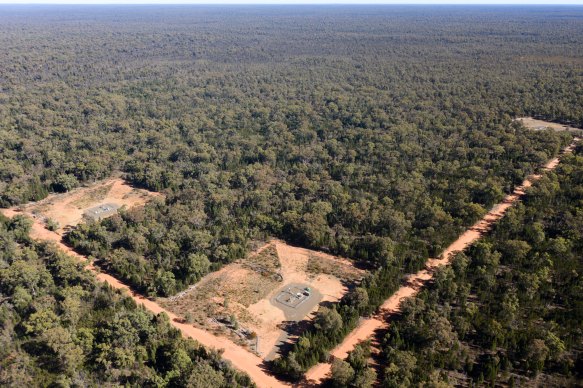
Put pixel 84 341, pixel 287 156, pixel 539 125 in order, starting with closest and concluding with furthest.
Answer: pixel 84 341 → pixel 287 156 → pixel 539 125

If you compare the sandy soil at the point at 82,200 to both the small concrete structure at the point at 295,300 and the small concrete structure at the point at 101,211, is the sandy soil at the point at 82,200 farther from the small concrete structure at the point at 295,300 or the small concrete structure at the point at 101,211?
the small concrete structure at the point at 295,300

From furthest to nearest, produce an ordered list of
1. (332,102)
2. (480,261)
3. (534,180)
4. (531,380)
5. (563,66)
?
(563,66) → (332,102) → (534,180) → (480,261) → (531,380)

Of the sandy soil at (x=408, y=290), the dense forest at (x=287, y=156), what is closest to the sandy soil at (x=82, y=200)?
the dense forest at (x=287, y=156)

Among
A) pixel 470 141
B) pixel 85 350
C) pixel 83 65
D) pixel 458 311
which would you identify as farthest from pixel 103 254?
pixel 83 65

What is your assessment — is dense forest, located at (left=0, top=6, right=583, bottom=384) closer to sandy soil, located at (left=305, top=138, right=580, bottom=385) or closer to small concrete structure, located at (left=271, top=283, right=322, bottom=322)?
sandy soil, located at (left=305, top=138, right=580, bottom=385)

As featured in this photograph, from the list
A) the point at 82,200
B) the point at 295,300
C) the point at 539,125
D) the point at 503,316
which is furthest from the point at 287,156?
the point at 539,125

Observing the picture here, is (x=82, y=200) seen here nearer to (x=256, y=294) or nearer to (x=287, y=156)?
(x=287, y=156)

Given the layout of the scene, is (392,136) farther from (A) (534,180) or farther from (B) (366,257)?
(B) (366,257)
